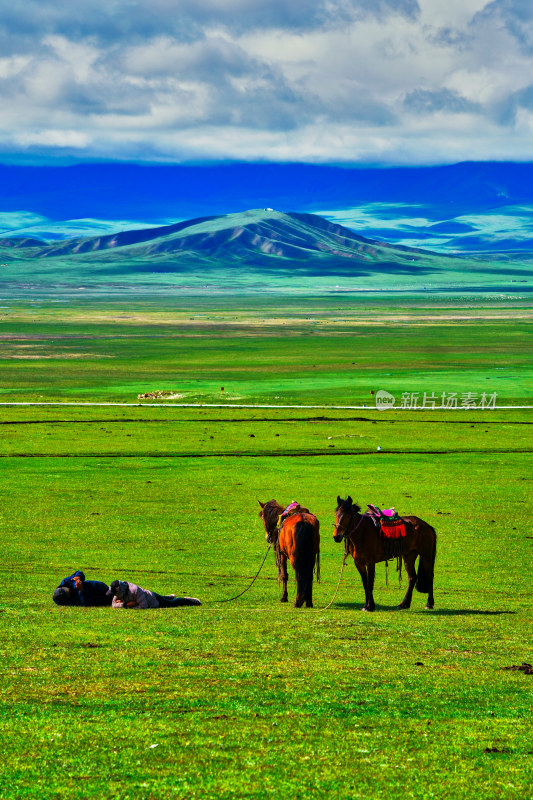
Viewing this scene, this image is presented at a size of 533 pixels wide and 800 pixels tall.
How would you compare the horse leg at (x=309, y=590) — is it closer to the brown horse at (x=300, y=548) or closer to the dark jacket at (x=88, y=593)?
the brown horse at (x=300, y=548)

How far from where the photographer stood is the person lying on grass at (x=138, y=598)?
60.6 feet

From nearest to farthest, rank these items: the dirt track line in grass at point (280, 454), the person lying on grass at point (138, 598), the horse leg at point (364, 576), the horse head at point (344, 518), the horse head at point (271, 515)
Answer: the horse head at point (344, 518) → the horse leg at point (364, 576) → the person lying on grass at point (138, 598) → the horse head at point (271, 515) → the dirt track line in grass at point (280, 454)

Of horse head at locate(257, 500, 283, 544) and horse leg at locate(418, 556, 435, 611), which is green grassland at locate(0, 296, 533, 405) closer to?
horse head at locate(257, 500, 283, 544)

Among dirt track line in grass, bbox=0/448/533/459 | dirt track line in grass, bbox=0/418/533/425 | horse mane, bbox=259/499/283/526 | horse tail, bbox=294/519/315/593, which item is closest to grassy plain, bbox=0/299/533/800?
dirt track line in grass, bbox=0/448/533/459

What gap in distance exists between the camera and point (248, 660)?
46.3 feet

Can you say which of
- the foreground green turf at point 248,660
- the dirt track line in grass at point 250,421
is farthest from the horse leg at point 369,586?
the dirt track line in grass at point 250,421

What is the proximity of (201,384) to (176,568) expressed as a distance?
224 feet

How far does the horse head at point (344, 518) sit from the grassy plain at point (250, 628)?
1.53 metres

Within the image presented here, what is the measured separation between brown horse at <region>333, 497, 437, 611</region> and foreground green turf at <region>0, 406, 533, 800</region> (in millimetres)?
622

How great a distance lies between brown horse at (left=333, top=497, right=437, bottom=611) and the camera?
57.9ft

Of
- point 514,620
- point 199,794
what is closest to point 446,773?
point 199,794

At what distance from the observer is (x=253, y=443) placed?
5200 cm

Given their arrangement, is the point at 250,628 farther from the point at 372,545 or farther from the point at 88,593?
the point at 88,593

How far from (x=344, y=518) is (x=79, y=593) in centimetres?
530
